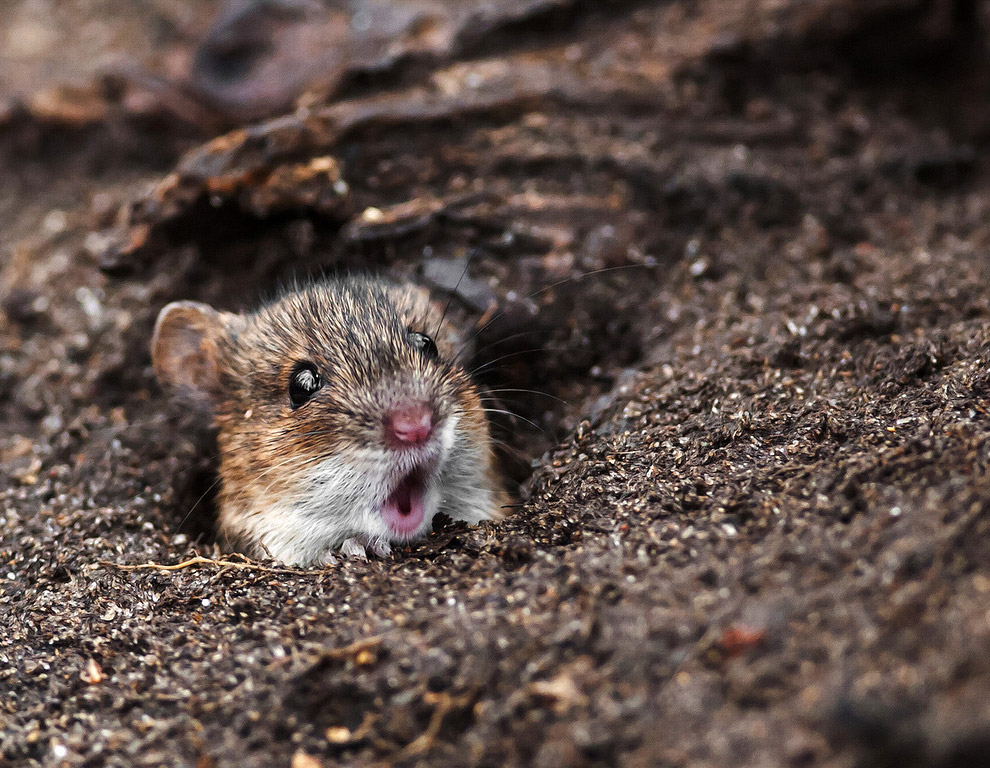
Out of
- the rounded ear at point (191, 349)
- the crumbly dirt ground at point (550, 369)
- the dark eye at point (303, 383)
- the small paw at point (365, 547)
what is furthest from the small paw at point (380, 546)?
the rounded ear at point (191, 349)

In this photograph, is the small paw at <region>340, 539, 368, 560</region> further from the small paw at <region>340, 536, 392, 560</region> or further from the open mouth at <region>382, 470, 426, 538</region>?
the open mouth at <region>382, 470, 426, 538</region>

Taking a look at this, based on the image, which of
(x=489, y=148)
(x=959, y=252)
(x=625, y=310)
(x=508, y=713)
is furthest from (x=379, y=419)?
(x=959, y=252)

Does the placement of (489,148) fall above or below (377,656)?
above

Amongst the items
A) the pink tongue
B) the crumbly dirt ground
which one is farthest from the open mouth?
the crumbly dirt ground

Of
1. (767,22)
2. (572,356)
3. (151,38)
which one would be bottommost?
(572,356)

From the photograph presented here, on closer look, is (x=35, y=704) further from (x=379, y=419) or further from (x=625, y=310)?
(x=625, y=310)

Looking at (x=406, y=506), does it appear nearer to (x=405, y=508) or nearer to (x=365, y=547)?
(x=405, y=508)

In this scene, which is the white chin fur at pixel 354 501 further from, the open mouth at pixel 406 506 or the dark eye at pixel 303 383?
the dark eye at pixel 303 383
